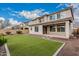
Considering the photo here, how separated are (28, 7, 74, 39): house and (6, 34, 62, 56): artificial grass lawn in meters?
0.15

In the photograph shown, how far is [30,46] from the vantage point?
300 cm

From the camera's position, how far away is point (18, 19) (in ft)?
9.95

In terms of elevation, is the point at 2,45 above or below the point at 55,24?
below

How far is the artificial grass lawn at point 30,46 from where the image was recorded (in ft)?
9.59

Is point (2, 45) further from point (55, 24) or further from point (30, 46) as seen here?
point (55, 24)

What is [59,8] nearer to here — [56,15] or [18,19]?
[56,15]

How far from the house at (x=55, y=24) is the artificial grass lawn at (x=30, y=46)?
0.15 metres

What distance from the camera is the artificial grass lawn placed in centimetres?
292

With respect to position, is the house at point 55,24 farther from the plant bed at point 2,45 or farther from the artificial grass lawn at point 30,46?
the plant bed at point 2,45

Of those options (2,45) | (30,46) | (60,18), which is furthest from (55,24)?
(2,45)

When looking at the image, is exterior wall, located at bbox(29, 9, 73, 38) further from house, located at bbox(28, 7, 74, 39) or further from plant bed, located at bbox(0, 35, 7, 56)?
plant bed, located at bbox(0, 35, 7, 56)

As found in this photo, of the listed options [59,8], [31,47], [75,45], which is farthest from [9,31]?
[75,45]

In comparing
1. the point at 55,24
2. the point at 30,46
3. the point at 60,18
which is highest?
the point at 60,18

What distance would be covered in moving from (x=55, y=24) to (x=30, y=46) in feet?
1.95
